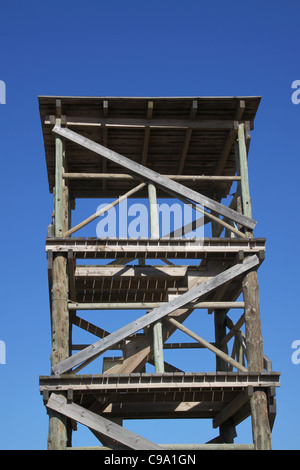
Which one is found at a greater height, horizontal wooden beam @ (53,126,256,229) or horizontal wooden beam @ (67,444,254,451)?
horizontal wooden beam @ (53,126,256,229)

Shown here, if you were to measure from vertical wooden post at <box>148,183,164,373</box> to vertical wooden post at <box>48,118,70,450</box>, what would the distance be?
196cm

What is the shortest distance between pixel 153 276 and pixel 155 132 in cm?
385

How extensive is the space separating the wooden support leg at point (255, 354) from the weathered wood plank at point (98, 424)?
7.09ft

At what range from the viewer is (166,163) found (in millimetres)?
24703

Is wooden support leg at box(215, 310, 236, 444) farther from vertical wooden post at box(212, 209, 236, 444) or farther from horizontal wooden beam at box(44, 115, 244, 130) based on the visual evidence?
horizontal wooden beam at box(44, 115, 244, 130)

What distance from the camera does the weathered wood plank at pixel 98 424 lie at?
1877cm

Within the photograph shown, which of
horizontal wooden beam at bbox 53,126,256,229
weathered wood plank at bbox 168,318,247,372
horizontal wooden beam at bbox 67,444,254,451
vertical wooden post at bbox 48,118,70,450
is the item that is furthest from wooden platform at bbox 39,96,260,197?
horizontal wooden beam at bbox 67,444,254,451

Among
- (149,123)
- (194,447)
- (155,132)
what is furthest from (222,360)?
(149,123)

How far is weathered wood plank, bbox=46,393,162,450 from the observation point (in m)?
18.8

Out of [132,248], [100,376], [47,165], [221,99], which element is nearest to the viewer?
[100,376]

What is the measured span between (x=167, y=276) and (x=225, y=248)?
1830 millimetres

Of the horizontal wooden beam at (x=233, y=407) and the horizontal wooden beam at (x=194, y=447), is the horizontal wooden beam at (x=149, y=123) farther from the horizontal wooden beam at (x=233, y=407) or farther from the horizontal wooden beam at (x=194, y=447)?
the horizontal wooden beam at (x=194, y=447)

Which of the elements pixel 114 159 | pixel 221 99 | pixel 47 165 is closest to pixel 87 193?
pixel 47 165
